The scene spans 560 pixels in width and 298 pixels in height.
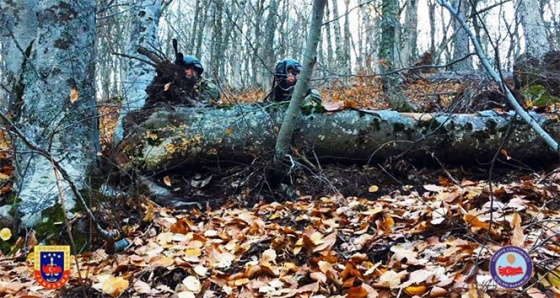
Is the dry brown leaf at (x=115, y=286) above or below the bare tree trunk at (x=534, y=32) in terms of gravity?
below

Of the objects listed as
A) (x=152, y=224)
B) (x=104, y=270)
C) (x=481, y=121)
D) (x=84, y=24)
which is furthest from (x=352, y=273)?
(x=84, y=24)

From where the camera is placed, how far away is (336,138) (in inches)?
162

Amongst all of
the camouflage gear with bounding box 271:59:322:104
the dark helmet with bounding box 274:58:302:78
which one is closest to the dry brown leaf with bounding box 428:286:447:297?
the camouflage gear with bounding box 271:59:322:104

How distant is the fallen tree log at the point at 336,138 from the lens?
13.3 feet

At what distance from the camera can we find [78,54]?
141 inches

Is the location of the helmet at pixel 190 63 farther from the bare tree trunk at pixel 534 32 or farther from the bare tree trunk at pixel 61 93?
the bare tree trunk at pixel 534 32

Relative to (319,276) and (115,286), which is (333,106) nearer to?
(319,276)

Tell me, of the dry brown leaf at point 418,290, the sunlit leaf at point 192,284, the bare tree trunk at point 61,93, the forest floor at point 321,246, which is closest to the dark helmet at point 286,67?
the forest floor at point 321,246

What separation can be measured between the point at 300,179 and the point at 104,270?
6.16ft

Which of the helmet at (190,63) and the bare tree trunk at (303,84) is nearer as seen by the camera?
the bare tree trunk at (303,84)

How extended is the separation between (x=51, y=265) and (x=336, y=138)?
2638 mm

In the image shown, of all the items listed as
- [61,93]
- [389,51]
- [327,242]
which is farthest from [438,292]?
[389,51]

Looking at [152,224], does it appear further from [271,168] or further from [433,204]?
[433,204]

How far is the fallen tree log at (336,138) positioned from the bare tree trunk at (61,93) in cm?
56
